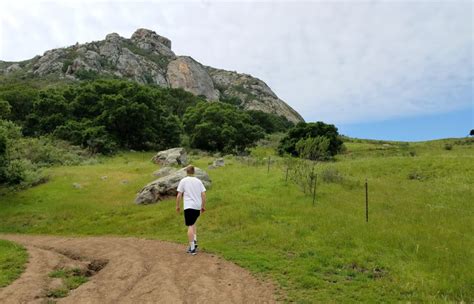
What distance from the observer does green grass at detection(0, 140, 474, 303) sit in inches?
364

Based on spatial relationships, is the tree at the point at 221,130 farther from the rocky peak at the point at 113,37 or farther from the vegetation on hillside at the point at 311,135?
the rocky peak at the point at 113,37

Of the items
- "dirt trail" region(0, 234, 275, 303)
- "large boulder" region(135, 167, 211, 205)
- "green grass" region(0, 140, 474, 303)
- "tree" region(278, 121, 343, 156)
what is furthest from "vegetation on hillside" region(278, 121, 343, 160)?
"dirt trail" region(0, 234, 275, 303)

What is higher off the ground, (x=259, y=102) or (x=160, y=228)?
(x=259, y=102)

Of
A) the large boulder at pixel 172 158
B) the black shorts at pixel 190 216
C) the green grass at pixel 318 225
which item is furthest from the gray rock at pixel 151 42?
the black shorts at pixel 190 216

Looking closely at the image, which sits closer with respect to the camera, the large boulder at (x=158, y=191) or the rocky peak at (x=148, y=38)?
the large boulder at (x=158, y=191)

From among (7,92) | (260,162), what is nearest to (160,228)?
(260,162)

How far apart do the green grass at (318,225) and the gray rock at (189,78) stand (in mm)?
136541

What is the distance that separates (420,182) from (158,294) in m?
25.9

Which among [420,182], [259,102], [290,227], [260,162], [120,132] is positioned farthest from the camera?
[259,102]

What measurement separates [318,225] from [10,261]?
10.4 m

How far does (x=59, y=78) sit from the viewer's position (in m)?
114

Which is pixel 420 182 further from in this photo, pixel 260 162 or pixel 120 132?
pixel 120 132

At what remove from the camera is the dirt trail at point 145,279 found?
7836mm

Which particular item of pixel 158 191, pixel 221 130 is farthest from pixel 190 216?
pixel 221 130
